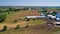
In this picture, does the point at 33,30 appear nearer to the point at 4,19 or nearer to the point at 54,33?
the point at 54,33

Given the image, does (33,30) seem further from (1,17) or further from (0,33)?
(1,17)

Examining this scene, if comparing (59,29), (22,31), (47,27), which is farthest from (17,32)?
(59,29)

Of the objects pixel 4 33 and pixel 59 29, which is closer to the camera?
pixel 4 33

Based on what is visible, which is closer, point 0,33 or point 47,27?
point 0,33

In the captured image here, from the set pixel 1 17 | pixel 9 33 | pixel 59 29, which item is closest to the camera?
pixel 9 33

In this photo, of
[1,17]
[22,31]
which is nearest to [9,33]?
[22,31]

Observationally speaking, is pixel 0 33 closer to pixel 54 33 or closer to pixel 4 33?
pixel 4 33

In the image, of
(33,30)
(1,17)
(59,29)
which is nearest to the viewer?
(33,30)

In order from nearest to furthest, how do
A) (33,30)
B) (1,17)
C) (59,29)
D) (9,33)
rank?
(9,33) → (33,30) → (59,29) → (1,17)
